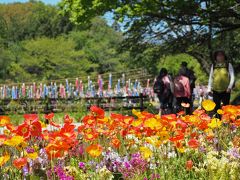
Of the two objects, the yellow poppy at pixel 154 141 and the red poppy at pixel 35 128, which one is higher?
the red poppy at pixel 35 128

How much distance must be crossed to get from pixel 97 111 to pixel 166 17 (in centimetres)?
1120

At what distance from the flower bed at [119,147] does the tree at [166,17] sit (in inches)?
364

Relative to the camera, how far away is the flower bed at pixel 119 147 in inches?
114

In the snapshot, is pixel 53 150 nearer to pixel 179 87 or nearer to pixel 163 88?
pixel 179 87

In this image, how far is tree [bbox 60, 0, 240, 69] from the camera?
43.5ft

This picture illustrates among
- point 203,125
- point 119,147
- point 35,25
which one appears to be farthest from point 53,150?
point 35,25

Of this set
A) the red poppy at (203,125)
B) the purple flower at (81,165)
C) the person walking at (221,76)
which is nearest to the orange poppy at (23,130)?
the purple flower at (81,165)

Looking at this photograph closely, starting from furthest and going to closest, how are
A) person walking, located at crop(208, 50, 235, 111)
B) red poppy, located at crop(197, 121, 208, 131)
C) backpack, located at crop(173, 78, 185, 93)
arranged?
1. backpack, located at crop(173, 78, 185, 93)
2. person walking, located at crop(208, 50, 235, 111)
3. red poppy, located at crop(197, 121, 208, 131)

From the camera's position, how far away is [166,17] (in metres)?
14.5

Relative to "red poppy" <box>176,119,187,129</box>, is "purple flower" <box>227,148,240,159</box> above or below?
below

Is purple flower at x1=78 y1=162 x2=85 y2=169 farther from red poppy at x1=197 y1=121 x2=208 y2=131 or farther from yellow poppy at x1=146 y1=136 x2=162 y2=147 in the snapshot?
red poppy at x1=197 y1=121 x2=208 y2=131

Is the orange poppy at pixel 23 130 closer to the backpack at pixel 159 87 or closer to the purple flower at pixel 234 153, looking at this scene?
the purple flower at pixel 234 153

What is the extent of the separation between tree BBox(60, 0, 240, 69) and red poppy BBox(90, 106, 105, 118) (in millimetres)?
9300

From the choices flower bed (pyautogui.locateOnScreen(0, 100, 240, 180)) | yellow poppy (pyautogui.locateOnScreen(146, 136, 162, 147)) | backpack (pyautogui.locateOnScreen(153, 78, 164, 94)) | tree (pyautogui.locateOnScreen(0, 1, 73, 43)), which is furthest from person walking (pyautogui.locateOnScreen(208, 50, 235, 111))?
tree (pyautogui.locateOnScreen(0, 1, 73, 43))
